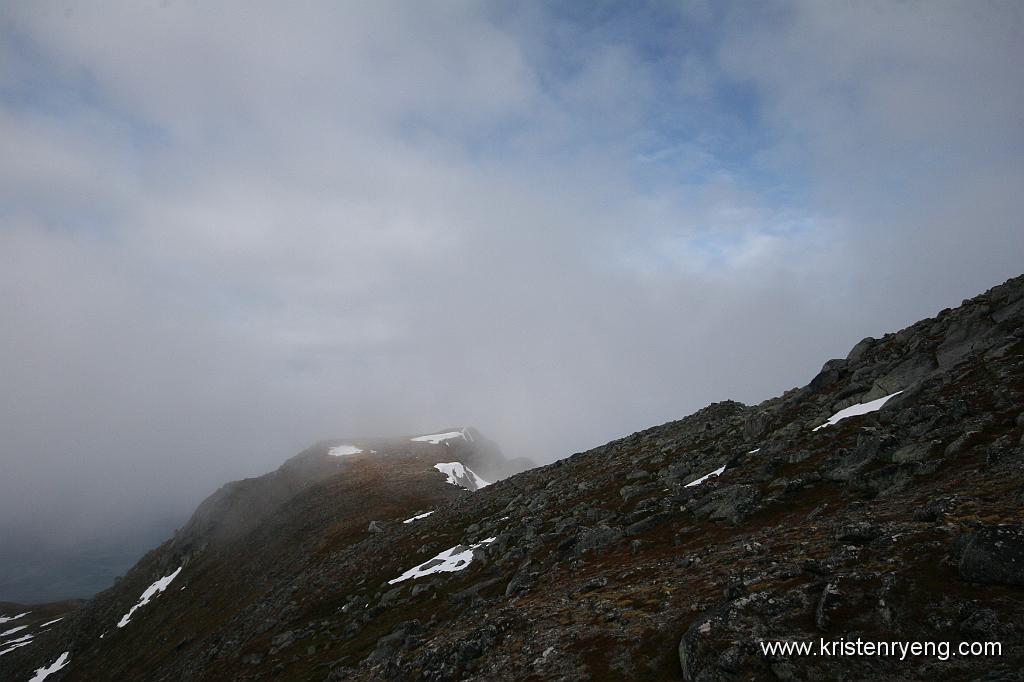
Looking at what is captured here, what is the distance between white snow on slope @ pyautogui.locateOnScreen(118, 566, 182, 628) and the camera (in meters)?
91.3

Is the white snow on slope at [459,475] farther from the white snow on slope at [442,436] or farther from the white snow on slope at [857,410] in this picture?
the white snow on slope at [857,410]

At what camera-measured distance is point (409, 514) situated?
2837 inches

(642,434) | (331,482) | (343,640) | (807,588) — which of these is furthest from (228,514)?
(807,588)

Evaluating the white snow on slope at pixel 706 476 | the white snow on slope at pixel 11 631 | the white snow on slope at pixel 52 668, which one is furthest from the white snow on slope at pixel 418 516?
the white snow on slope at pixel 11 631

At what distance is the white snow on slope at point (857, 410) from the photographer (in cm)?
3338

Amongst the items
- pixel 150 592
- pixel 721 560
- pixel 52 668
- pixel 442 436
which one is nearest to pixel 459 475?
pixel 442 436

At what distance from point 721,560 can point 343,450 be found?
425 ft

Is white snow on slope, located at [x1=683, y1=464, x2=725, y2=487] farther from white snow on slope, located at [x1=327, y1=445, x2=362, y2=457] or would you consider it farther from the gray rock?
white snow on slope, located at [x1=327, y1=445, x2=362, y2=457]

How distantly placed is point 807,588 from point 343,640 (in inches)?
1405

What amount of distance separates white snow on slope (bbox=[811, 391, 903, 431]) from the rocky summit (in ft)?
0.66

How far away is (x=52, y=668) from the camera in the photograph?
9119cm

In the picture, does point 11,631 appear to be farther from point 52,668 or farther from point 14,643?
point 52,668

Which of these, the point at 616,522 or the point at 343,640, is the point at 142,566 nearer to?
the point at 343,640

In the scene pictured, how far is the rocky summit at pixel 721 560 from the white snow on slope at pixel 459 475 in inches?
1265
